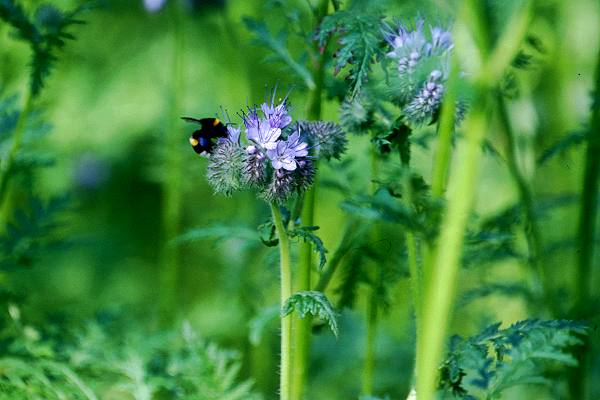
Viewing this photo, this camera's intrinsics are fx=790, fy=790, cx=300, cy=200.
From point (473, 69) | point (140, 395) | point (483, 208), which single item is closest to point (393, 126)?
point (473, 69)

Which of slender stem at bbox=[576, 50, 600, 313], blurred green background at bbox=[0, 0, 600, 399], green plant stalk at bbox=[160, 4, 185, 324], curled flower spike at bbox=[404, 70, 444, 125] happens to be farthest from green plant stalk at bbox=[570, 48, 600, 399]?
green plant stalk at bbox=[160, 4, 185, 324]

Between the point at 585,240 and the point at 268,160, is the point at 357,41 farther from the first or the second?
the point at 585,240

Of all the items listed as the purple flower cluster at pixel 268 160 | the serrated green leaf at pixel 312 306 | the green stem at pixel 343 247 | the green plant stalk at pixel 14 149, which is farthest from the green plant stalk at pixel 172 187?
the serrated green leaf at pixel 312 306

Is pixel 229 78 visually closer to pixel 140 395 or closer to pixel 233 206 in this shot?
pixel 233 206

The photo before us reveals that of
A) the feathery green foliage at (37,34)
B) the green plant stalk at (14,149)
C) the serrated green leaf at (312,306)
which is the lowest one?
the serrated green leaf at (312,306)

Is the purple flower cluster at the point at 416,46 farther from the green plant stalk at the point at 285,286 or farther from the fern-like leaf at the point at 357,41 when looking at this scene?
the green plant stalk at the point at 285,286

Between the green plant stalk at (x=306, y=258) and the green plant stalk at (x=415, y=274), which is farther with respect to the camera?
Answer: the green plant stalk at (x=306, y=258)

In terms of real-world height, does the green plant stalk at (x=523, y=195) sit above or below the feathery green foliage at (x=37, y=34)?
below
